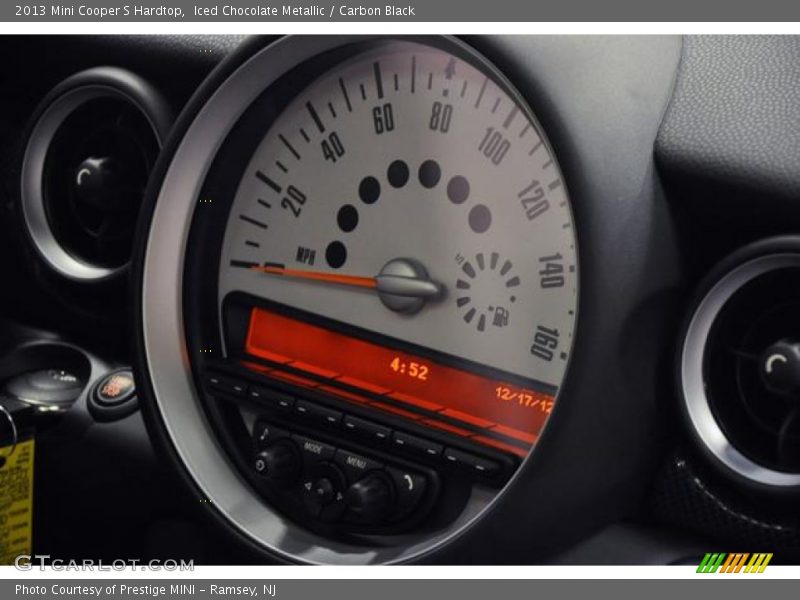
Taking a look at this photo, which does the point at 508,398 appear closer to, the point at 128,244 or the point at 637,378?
the point at 637,378

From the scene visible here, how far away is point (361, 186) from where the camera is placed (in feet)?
4.85

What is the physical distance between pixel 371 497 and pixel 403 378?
128 millimetres

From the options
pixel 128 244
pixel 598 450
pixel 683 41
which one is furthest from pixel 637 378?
pixel 128 244

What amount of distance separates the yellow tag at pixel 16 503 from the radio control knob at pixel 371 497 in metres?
0.43

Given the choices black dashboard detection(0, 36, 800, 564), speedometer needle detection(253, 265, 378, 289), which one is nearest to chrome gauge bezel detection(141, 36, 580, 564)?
black dashboard detection(0, 36, 800, 564)

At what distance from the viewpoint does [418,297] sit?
142 centimetres

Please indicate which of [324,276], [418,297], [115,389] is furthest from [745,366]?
[115,389]

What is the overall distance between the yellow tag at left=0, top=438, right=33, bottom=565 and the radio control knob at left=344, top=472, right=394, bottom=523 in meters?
0.43

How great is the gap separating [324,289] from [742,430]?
0.47 metres

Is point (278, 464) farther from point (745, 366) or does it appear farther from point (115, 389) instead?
point (745, 366)

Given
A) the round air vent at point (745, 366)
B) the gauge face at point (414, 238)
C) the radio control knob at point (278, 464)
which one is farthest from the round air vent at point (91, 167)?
the round air vent at point (745, 366)

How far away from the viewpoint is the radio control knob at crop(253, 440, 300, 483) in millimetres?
1493

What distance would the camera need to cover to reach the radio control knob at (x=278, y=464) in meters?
1.49

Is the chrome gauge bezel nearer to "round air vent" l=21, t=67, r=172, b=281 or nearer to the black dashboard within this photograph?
the black dashboard
